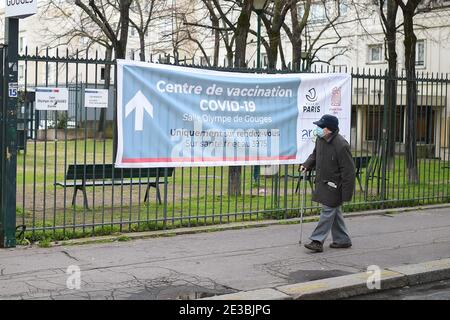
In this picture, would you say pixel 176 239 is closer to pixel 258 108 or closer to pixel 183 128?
pixel 183 128

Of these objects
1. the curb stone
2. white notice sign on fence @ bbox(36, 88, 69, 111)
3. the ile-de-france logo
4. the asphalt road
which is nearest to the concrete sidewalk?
the curb stone

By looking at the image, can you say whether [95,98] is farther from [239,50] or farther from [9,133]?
[239,50]

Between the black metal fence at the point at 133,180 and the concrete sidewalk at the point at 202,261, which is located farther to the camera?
the black metal fence at the point at 133,180

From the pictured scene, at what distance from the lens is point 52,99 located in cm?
841

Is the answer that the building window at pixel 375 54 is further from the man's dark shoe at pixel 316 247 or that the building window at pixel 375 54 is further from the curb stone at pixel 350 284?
the curb stone at pixel 350 284

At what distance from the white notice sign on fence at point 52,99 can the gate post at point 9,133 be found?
1.05ft

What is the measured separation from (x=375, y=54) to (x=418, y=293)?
3193 cm

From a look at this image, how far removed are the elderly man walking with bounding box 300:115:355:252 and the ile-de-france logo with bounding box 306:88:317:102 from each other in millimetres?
2314

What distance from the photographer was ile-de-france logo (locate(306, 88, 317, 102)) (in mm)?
10844

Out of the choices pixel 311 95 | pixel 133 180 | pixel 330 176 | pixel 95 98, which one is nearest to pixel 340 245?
pixel 330 176

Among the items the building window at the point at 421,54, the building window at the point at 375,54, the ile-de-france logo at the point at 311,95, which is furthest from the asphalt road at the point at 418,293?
the building window at the point at 375,54

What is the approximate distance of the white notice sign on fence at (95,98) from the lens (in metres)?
8.73

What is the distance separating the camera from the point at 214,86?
388 inches
